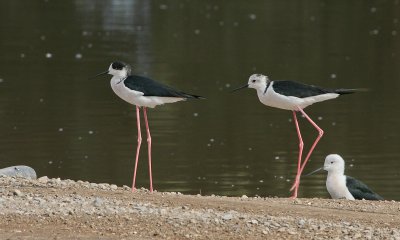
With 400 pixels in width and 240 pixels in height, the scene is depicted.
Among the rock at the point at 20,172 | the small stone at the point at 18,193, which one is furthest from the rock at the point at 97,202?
the rock at the point at 20,172

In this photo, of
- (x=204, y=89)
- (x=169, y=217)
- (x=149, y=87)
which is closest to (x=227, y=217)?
(x=169, y=217)

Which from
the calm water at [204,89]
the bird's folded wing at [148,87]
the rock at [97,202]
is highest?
the bird's folded wing at [148,87]

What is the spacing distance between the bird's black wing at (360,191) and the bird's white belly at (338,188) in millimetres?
42

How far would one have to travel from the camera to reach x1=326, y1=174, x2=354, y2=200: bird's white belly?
1192 centimetres

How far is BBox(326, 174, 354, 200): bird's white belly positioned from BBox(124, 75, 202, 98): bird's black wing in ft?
7.82

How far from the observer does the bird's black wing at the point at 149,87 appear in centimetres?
1040

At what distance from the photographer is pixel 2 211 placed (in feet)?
29.6

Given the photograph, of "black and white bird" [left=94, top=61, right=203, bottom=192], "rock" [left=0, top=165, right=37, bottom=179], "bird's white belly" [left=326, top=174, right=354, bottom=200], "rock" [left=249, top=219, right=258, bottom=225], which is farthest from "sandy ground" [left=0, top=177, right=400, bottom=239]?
"bird's white belly" [left=326, top=174, right=354, bottom=200]

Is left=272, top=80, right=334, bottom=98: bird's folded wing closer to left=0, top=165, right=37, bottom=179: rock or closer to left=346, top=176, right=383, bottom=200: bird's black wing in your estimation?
left=346, top=176, right=383, bottom=200: bird's black wing

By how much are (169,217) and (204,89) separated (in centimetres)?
1102

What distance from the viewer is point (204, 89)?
65.3ft

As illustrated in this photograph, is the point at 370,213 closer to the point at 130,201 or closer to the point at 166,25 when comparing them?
the point at 130,201

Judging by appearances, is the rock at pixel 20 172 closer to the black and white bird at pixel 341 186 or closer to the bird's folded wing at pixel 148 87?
the bird's folded wing at pixel 148 87

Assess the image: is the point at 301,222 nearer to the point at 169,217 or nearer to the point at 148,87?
the point at 169,217
